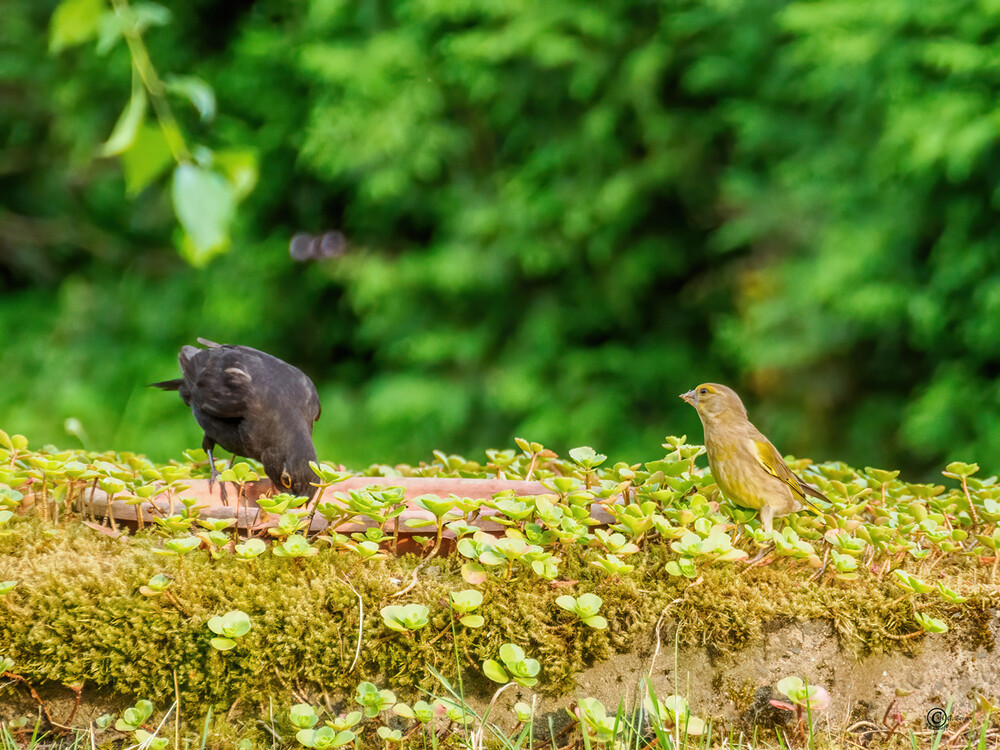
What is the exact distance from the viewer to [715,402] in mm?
2168

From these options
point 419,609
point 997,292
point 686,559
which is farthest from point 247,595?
point 997,292

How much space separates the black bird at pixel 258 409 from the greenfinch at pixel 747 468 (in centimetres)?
122

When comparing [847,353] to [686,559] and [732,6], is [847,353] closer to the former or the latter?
[732,6]

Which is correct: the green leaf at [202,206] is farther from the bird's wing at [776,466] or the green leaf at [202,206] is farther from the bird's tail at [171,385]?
the bird's tail at [171,385]

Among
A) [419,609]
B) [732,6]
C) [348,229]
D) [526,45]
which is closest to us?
[419,609]

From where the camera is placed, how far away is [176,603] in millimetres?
1791

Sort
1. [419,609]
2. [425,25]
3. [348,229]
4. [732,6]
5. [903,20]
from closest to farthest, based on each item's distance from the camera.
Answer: [419,609], [903,20], [732,6], [425,25], [348,229]

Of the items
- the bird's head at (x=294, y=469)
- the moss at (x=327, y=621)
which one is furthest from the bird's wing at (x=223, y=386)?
the moss at (x=327, y=621)

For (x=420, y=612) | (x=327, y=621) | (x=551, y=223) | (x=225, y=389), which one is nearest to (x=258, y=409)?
(x=225, y=389)

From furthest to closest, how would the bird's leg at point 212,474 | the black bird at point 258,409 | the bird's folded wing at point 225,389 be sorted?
the bird's folded wing at point 225,389, the black bird at point 258,409, the bird's leg at point 212,474

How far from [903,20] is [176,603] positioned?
13.4 feet

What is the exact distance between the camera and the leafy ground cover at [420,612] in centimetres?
175

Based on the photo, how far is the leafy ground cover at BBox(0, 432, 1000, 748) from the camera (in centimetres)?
175

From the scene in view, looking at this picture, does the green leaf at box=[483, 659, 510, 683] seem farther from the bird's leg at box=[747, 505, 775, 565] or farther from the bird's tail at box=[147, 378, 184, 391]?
the bird's tail at box=[147, 378, 184, 391]
